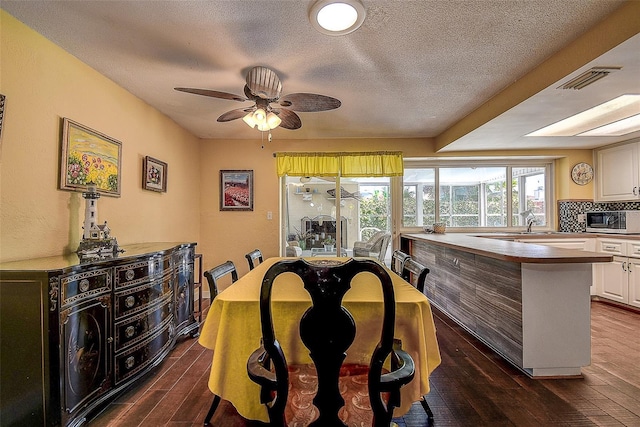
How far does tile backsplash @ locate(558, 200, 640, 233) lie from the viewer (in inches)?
164

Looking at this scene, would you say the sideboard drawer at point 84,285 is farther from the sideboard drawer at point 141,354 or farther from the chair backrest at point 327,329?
the chair backrest at point 327,329

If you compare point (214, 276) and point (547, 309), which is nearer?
point (214, 276)

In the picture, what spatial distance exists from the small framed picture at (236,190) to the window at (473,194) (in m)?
2.35

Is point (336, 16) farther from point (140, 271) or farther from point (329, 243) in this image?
point (329, 243)

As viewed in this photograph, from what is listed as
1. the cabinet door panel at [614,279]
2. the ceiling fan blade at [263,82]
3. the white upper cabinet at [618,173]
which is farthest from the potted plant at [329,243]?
the white upper cabinet at [618,173]

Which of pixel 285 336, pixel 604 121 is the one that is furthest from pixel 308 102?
pixel 604 121

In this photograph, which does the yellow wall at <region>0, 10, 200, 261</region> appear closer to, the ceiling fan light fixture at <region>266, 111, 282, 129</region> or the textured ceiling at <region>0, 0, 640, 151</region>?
the textured ceiling at <region>0, 0, 640, 151</region>

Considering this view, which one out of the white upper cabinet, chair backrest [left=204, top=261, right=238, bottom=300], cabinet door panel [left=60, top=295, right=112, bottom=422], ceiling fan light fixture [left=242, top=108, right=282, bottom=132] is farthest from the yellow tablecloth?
the white upper cabinet

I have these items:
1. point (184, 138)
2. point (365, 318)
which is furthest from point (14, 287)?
point (184, 138)

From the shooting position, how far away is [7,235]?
1.63 m

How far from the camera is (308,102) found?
6.90 feet

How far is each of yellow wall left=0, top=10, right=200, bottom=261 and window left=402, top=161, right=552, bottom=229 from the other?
354cm

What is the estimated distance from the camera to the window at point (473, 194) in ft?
14.7

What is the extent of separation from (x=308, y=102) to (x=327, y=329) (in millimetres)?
1653
